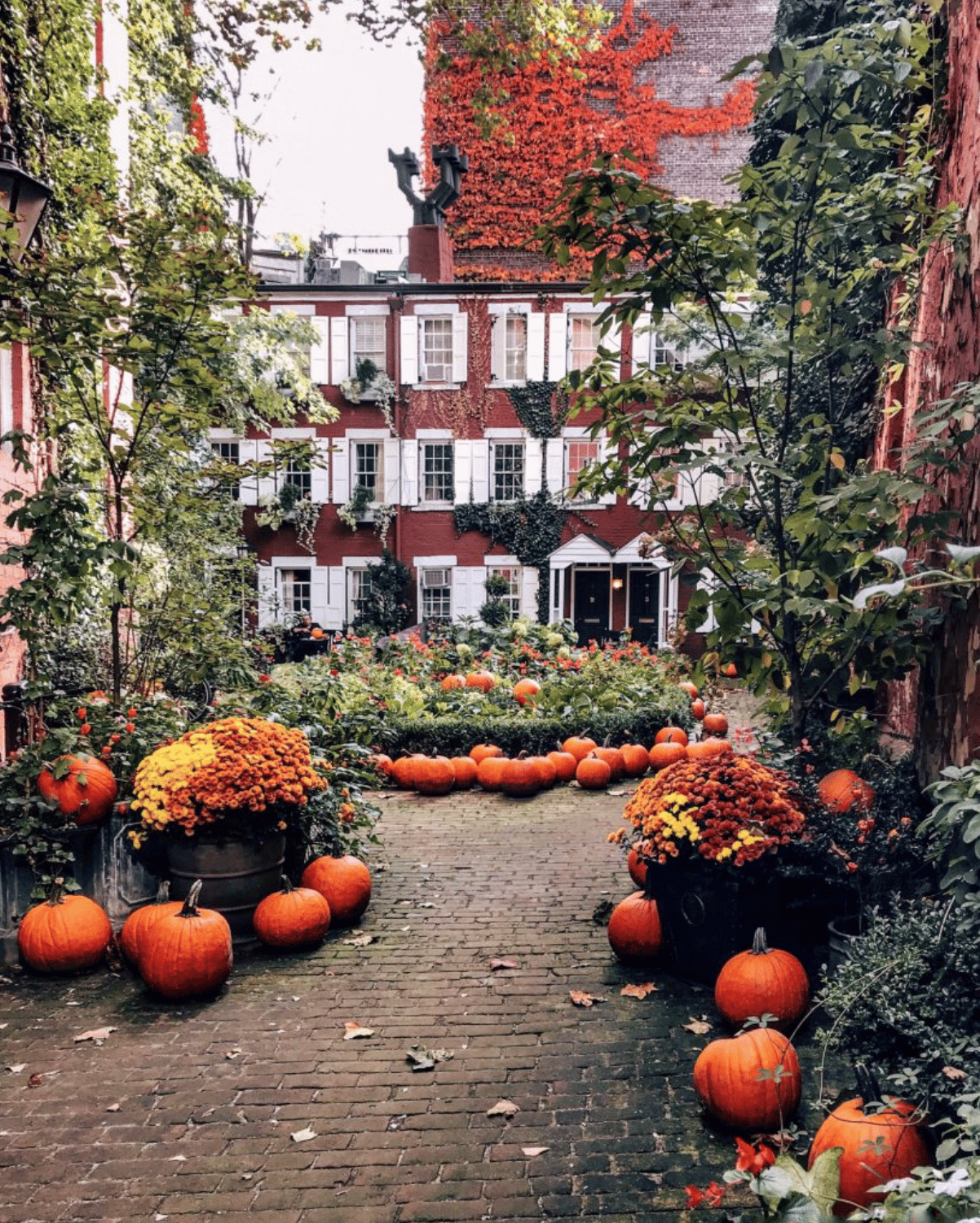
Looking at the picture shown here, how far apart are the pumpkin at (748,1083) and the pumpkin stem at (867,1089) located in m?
0.51

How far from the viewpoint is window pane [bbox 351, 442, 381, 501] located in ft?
75.6

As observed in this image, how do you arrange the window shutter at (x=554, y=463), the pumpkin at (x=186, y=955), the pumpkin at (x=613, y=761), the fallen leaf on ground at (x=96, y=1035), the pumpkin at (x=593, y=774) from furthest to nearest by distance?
the window shutter at (x=554, y=463), the pumpkin at (x=613, y=761), the pumpkin at (x=593, y=774), the pumpkin at (x=186, y=955), the fallen leaf on ground at (x=96, y=1035)

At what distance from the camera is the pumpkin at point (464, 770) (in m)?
9.77

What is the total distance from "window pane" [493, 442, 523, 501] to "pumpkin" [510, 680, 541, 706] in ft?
38.3

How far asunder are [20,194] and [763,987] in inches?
217

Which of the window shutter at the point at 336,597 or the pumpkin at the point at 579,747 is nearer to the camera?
the pumpkin at the point at 579,747

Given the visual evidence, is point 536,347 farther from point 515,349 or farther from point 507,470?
point 507,470

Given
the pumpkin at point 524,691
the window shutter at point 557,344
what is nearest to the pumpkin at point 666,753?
the pumpkin at point 524,691

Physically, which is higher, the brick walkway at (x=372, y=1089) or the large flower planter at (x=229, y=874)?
→ the large flower planter at (x=229, y=874)

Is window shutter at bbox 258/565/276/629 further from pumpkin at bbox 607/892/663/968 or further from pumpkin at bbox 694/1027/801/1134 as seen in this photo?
pumpkin at bbox 694/1027/801/1134

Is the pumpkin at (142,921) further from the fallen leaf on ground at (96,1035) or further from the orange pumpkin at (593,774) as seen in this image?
the orange pumpkin at (593,774)

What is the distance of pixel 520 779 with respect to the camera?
9.27m

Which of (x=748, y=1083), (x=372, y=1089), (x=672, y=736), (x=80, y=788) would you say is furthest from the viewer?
(x=672, y=736)

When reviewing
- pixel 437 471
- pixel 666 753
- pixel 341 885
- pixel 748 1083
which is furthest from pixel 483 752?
pixel 437 471
